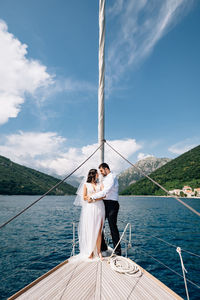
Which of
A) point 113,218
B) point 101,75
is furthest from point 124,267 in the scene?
point 101,75

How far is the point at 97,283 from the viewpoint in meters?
2.79

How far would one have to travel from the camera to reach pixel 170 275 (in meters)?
6.32

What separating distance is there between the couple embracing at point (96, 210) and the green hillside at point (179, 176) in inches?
3696

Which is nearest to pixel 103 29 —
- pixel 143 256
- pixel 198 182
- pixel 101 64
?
pixel 101 64

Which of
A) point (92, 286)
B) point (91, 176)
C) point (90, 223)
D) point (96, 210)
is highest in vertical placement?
point (91, 176)

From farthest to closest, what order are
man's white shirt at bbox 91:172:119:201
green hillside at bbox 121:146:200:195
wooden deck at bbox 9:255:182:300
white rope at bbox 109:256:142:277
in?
green hillside at bbox 121:146:200:195 < man's white shirt at bbox 91:172:119:201 < white rope at bbox 109:256:142:277 < wooden deck at bbox 9:255:182:300

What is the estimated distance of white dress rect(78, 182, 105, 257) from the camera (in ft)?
12.7

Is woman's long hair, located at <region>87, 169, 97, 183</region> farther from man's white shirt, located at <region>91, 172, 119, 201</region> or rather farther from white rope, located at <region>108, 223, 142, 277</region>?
white rope, located at <region>108, 223, 142, 277</region>

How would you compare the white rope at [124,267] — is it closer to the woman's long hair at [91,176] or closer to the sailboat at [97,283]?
the sailboat at [97,283]

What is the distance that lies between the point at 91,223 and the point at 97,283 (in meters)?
1.23

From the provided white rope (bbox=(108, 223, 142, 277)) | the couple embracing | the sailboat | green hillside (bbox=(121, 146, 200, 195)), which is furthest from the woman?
green hillside (bbox=(121, 146, 200, 195))

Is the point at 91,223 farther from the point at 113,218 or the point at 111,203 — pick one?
the point at 111,203

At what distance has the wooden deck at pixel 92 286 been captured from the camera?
96.2 inches

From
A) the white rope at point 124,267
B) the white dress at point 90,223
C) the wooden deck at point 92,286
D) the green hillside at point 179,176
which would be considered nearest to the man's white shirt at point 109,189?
the white dress at point 90,223
